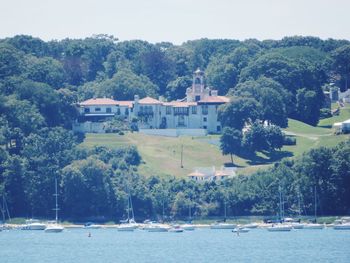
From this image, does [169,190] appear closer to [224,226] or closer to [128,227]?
[128,227]

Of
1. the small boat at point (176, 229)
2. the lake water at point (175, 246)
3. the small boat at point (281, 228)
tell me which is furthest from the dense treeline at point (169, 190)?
the small boat at point (176, 229)

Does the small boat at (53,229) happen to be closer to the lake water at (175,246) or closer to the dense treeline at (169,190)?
the lake water at (175,246)

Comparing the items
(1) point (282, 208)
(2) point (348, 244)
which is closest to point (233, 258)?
(2) point (348, 244)

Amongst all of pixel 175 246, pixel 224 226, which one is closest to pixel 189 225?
pixel 224 226

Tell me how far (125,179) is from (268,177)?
17560 mm

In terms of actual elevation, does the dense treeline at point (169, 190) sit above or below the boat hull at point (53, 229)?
above

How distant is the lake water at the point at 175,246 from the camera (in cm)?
15000

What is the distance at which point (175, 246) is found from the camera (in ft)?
543

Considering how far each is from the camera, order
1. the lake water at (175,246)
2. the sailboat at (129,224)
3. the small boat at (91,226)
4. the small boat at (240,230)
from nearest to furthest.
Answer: the lake water at (175,246), the small boat at (240,230), the sailboat at (129,224), the small boat at (91,226)

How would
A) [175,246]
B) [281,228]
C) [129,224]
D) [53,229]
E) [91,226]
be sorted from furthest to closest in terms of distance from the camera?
[91,226] → [129,224] → [53,229] → [281,228] → [175,246]

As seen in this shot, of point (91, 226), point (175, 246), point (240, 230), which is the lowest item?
point (91, 226)

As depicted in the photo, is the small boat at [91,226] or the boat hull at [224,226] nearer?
the boat hull at [224,226]

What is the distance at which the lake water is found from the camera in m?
150

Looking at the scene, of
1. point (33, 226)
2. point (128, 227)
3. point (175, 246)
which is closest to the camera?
point (175, 246)
